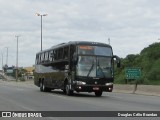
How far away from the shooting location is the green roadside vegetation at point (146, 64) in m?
53.6

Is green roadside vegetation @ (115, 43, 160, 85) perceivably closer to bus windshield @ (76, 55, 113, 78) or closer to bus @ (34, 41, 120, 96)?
bus @ (34, 41, 120, 96)

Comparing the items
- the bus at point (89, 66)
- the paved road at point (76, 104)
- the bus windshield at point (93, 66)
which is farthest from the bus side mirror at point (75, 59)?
the paved road at point (76, 104)

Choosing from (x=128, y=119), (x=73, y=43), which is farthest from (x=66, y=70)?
(x=128, y=119)

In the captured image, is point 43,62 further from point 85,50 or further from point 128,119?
point 128,119

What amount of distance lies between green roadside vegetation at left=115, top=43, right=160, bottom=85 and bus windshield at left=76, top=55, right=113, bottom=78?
1937cm

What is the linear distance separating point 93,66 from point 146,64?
31.6m

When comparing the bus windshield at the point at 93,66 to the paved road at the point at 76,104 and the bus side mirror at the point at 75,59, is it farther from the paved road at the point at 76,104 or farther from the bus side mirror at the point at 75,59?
the paved road at the point at 76,104

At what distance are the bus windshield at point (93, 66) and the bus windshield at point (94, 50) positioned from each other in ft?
0.88

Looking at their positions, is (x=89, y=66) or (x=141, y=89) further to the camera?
(x=141, y=89)

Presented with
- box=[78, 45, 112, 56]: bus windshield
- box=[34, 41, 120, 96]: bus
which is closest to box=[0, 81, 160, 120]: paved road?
box=[34, 41, 120, 96]: bus

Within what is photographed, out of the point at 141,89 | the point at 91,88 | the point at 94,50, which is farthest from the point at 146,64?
the point at 91,88

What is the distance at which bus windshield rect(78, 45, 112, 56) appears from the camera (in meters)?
31.2

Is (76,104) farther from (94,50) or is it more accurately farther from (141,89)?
(141,89)

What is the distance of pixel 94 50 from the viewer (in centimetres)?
3138
